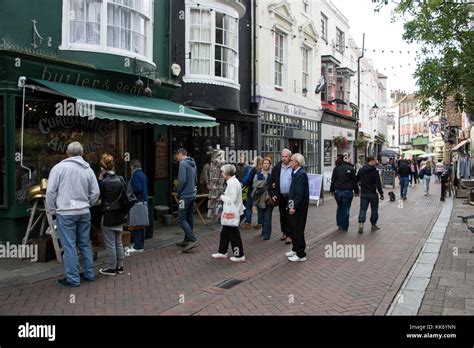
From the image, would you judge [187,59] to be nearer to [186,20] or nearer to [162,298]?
[186,20]

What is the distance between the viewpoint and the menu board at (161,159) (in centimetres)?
1189

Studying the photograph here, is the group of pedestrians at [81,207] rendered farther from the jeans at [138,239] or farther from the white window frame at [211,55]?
the white window frame at [211,55]

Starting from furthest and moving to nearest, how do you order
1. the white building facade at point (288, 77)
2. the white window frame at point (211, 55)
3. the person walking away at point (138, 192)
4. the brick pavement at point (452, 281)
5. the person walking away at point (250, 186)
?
the white building facade at point (288, 77) → the white window frame at point (211, 55) → the person walking away at point (250, 186) → the person walking away at point (138, 192) → the brick pavement at point (452, 281)

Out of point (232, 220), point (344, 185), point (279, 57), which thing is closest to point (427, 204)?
point (344, 185)

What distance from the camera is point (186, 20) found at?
12.9 m

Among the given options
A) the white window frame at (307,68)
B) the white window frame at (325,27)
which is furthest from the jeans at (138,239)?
the white window frame at (325,27)

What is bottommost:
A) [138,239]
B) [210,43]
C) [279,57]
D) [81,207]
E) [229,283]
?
[229,283]

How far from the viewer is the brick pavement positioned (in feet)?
17.1

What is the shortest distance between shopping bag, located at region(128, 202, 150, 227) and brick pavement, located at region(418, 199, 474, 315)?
461 cm

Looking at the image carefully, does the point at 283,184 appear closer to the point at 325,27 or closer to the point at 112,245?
the point at 112,245

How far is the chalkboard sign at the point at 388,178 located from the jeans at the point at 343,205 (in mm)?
14456

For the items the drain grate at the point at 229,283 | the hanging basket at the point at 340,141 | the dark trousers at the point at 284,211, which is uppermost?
the hanging basket at the point at 340,141

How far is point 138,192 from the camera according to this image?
7.98 meters

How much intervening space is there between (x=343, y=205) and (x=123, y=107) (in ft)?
18.1
